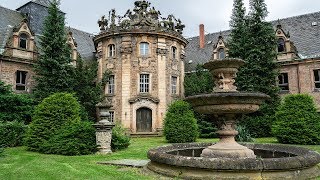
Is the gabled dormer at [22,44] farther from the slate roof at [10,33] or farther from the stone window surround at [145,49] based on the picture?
the stone window surround at [145,49]

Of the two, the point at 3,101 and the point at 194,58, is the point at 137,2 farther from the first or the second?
the point at 3,101

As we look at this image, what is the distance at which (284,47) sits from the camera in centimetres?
2956

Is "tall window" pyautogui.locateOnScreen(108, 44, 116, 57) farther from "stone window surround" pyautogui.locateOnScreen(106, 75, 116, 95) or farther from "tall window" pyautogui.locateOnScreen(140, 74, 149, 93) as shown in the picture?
"tall window" pyautogui.locateOnScreen(140, 74, 149, 93)

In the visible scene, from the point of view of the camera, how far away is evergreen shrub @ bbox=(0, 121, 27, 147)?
57.1ft

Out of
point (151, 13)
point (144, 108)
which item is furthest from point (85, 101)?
point (151, 13)

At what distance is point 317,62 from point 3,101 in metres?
26.3

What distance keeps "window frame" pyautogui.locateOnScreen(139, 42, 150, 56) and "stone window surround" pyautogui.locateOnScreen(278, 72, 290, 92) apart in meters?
13.1

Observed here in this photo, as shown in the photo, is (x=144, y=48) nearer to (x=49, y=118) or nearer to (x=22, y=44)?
(x=22, y=44)

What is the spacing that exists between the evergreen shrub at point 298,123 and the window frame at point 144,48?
41.5ft

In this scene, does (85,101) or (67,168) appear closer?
(67,168)

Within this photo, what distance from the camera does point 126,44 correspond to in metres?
27.5

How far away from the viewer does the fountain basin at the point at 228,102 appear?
7.92 m

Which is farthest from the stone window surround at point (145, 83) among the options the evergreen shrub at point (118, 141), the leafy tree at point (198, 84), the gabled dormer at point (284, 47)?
the gabled dormer at point (284, 47)

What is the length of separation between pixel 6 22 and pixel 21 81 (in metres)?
6.44
